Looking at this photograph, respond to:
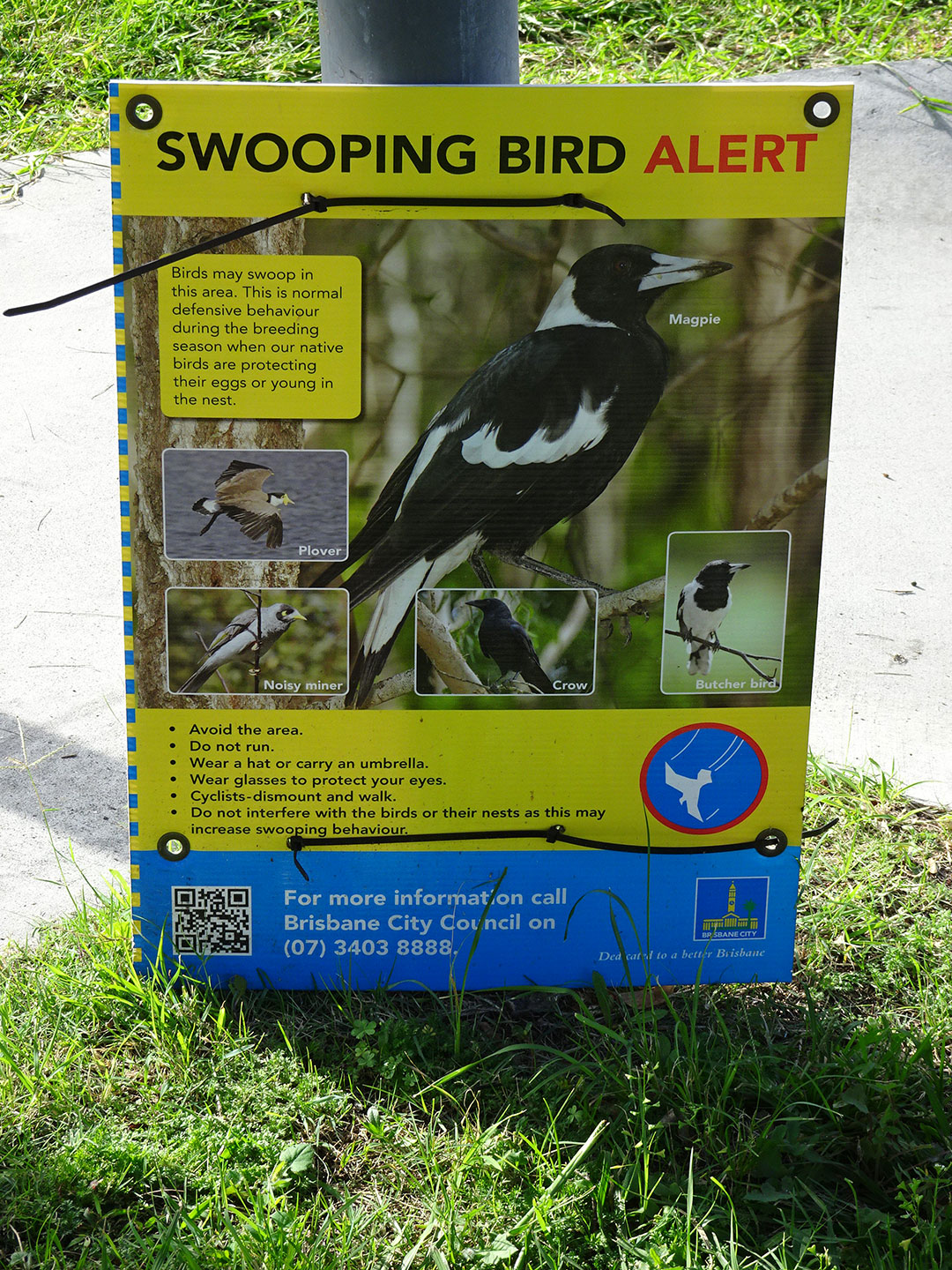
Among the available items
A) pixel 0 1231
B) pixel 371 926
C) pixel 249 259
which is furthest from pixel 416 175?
pixel 0 1231

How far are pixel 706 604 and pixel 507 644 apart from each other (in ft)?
1.06

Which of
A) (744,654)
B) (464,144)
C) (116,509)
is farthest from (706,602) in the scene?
(116,509)

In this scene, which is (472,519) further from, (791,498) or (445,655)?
(791,498)

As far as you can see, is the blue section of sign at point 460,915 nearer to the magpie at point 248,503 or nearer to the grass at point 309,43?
the magpie at point 248,503

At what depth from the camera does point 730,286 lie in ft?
5.39

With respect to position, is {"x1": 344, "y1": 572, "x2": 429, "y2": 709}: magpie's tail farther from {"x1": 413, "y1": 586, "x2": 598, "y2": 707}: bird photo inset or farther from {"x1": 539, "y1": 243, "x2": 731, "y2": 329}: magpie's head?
{"x1": 539, "y1": 243, "x2": 731, "y2": 329}: magpie's head

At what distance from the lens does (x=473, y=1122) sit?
1761 millimetres

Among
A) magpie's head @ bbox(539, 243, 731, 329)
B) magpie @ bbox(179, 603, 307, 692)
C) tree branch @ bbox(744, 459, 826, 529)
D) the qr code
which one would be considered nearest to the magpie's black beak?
magpie's head @ bbox(539, 243, 731, 329)

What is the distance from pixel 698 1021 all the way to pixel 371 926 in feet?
1.99

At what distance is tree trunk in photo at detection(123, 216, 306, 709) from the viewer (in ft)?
5.24

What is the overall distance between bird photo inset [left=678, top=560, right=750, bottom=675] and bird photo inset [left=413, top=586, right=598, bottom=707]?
0.48ft

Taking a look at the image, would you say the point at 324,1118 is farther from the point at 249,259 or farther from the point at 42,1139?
the point at 249,259

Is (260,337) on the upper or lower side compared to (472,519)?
upper


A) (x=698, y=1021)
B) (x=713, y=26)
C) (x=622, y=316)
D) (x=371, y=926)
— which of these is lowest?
(x=698, y=1021)
